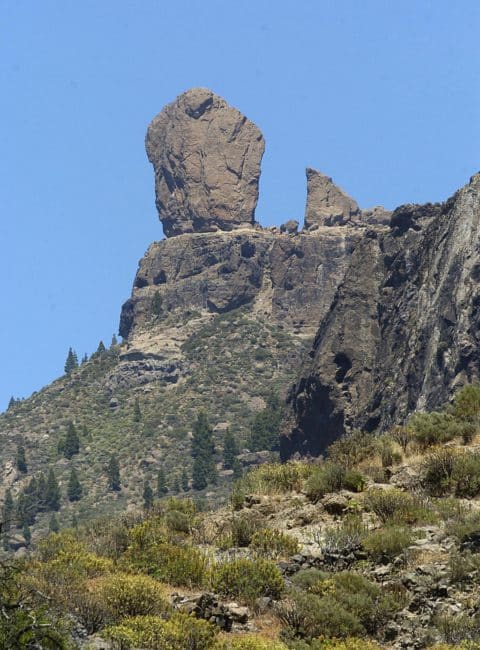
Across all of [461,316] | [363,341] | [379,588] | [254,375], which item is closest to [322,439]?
[363,341]

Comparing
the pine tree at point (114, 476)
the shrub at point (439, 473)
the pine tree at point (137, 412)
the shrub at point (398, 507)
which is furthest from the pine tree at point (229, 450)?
the shrub at point (398, 507)

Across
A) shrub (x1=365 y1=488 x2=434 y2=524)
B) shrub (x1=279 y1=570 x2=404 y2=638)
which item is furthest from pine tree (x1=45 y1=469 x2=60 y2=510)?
shrub (x1=279 y1=570 x2=404 y2=638)

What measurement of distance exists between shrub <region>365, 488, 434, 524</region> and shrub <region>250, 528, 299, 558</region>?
75.8 inches

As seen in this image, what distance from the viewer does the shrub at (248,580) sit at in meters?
20.5

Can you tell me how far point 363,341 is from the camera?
133125 millimetres

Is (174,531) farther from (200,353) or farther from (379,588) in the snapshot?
(200,353)

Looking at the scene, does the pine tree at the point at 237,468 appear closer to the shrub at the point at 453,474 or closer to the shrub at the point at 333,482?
the shrub at the point at 333,482

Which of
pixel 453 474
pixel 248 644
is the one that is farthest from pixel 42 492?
pixel 248 644

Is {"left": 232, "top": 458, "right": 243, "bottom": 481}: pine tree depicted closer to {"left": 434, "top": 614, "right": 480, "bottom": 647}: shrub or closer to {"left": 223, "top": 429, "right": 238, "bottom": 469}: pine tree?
{"left": 223, "top": 429, "right": 238, "bottom": 469}: pine tree

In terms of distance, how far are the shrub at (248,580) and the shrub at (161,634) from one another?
7.49 ft

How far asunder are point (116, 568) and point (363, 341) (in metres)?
112

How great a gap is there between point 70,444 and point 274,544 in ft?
480

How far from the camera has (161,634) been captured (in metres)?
17.7

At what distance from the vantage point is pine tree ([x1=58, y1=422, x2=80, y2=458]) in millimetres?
166625
